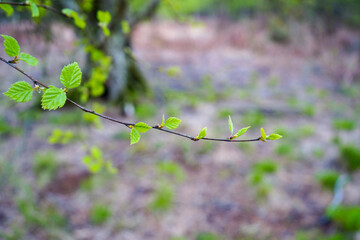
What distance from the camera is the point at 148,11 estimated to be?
5.53 m

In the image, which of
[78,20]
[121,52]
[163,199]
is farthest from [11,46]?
[121,52]

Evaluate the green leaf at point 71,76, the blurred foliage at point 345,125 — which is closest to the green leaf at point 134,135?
the green leaf at point 71,76

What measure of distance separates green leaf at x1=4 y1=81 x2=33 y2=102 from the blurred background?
60 cm

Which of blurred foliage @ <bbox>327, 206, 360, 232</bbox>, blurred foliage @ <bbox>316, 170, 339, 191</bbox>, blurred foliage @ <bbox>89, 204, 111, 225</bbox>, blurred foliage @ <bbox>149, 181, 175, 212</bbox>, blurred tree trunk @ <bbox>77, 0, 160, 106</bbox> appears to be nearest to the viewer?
blurred foliage @ <bbox>327, 206, 360, 232</bbox>

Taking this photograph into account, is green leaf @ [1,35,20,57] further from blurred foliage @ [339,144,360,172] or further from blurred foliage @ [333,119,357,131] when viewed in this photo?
blurred foliage @ [333,119,357,131]

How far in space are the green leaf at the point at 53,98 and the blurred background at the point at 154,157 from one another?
0.63m

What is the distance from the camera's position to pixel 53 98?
0.62m

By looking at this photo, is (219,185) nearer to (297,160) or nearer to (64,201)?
(297,160)

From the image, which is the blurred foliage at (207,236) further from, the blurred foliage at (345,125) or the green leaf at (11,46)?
the blurred foliage at (345,125)

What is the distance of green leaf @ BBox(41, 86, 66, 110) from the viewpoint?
0.60 metres

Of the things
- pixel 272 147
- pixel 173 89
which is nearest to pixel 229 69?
pixel 173 89

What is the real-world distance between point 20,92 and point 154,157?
349 centimetres

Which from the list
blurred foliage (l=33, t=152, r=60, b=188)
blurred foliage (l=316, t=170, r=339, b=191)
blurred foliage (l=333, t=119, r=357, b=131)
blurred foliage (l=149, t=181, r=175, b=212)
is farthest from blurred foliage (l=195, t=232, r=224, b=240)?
blurred foliage (l=333, t=119, r=357, b=131)

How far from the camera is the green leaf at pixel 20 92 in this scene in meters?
0.61
